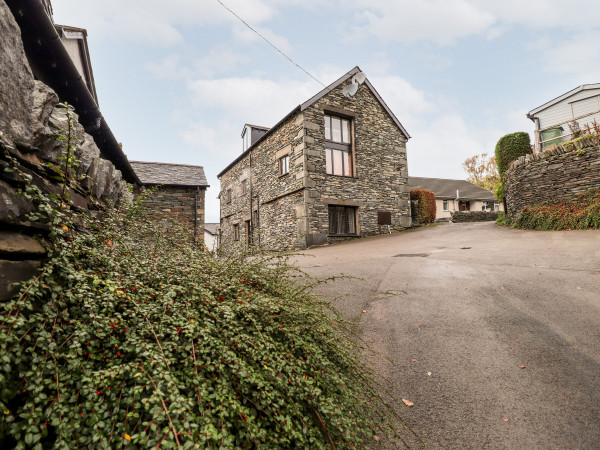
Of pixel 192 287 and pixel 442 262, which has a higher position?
pixel 192 287

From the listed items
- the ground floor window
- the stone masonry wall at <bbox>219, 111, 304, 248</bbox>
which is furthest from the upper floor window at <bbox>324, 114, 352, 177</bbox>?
the ground floor window

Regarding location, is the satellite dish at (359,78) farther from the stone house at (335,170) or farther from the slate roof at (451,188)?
the slate roof at (451,188)

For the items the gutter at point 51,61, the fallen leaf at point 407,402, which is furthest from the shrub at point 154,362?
the gutter at point 51,61

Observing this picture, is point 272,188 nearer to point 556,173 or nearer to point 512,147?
point 512,147

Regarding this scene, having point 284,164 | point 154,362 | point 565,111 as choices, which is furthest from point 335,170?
point 565,111

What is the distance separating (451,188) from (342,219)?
84.1 ft

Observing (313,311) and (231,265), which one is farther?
(231,265)

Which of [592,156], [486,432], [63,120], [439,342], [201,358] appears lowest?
[486,432]

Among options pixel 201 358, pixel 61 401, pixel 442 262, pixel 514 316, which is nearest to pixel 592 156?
pixel 442 262

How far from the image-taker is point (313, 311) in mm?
2453

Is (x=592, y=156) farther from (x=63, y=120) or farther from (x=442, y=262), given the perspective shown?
(x=63, y=120)

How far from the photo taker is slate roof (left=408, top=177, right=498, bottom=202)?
33.9 meters

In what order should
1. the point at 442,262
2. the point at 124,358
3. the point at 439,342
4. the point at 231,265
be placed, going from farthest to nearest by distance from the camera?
the point at 442,262
the point at 439,342
the point at 231,265
the point at 124,358

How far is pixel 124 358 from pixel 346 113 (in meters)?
14.9
